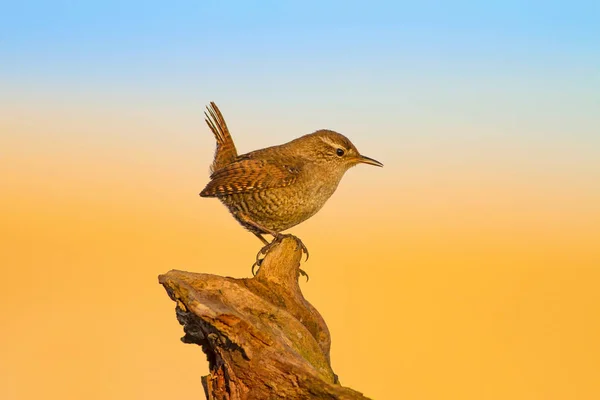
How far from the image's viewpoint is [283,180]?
647 cm

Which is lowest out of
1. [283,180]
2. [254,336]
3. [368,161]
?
[254,336]

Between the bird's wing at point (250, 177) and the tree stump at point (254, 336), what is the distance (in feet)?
3.82

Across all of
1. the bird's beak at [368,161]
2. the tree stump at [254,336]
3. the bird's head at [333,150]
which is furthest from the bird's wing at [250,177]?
the tree stump at [254,336]

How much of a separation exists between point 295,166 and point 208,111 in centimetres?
134

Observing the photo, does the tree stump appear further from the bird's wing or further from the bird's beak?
the bird's beak

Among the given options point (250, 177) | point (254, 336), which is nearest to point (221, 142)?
point (250, 177)

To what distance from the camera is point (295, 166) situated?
6637mm

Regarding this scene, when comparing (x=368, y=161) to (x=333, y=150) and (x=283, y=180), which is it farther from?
(x=283, y=180)

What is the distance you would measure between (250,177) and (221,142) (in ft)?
3.32

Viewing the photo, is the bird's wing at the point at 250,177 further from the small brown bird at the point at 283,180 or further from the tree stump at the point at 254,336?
the tree stump at the point at 254,336

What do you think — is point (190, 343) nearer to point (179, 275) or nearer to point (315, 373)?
point (179, 275)

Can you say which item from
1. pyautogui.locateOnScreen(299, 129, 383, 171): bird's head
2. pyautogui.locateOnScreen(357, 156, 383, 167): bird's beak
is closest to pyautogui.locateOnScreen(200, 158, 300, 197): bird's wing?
pyautogui.locateOnScreen(299, 129, 383, 171): bird's head

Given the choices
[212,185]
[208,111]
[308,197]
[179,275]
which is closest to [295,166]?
[308,197]

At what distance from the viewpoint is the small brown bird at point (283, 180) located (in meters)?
6.46
